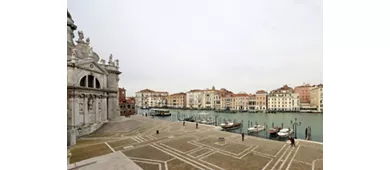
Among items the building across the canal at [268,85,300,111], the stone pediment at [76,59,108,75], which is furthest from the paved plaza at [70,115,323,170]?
the building across the canal at [268,85,300,111]

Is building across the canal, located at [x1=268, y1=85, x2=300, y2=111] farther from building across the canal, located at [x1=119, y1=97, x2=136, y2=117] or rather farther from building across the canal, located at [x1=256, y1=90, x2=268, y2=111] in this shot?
building across the canal, located at [x1=119, y1=97, x2=136, y2=117]

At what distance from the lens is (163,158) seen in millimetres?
5977

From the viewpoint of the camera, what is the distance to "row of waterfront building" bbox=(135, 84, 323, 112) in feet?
104

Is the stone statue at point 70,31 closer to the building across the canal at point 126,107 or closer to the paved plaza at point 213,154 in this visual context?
the paved plaza at point 213,154

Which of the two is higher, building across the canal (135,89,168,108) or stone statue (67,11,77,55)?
stone statue (67,11,77,55)

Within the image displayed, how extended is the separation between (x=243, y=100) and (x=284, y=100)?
28.3ft

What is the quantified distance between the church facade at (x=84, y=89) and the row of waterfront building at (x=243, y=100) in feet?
97.5

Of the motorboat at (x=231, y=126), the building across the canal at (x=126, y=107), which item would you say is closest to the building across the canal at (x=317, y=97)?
the motorboat at (x=231, y=126)

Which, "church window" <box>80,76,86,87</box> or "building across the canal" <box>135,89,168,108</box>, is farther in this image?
"building across the canal" <box>135,89,168,108</box>

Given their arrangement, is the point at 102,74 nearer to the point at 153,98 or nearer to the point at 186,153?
the point at 186,153

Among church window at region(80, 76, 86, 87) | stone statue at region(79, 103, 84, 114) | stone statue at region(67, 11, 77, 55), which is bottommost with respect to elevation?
stone statue at region(79, 103, 84, 114)

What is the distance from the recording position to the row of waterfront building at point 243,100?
31797mm
